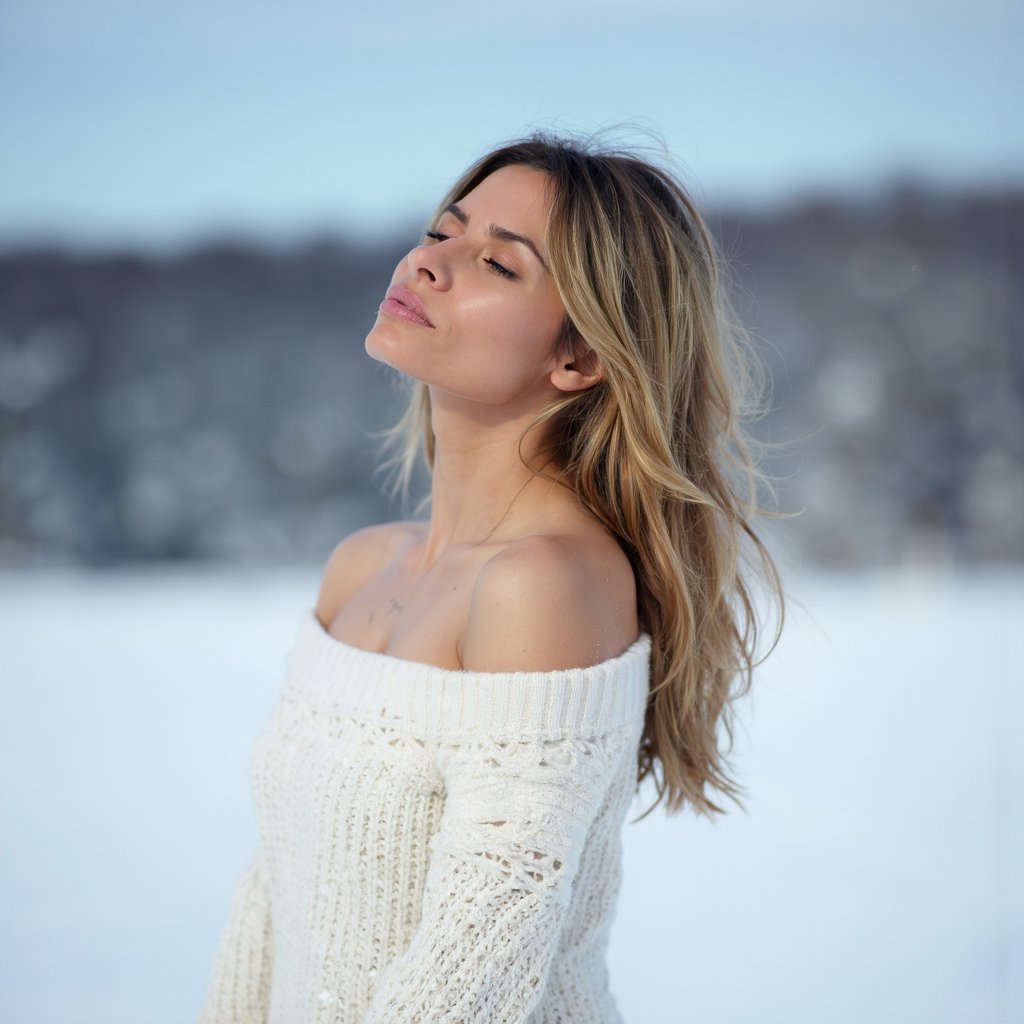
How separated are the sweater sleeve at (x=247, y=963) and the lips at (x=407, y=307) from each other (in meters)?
0.63

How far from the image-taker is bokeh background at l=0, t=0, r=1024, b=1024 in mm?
4359

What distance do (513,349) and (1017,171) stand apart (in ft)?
16.4

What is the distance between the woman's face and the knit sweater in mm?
300

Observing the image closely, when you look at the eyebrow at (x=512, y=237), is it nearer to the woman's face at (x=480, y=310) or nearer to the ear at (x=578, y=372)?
the woman's face at (x=480, y=310)

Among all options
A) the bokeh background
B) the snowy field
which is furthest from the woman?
the bokeh background

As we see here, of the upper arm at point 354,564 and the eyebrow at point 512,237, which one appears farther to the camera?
the upper arm at point 354,564

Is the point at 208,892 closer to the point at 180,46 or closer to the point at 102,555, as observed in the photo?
the point at 102,555

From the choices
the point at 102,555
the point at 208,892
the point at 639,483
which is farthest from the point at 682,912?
the point at 102,555

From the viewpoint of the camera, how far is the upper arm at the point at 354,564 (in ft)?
4.63

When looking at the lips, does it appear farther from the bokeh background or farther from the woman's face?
the bokeh background

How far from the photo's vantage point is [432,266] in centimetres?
116

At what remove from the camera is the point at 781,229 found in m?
5.53

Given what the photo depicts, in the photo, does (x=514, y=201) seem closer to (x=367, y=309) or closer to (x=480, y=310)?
(x=480, y=310)

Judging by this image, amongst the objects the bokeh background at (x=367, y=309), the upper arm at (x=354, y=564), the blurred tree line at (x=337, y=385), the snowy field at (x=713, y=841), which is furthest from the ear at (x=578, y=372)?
the blurred tree line at (x=337, y=385)
